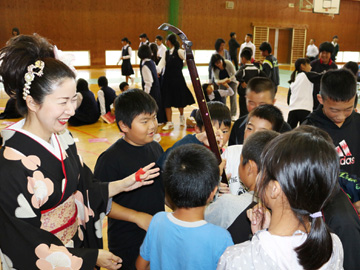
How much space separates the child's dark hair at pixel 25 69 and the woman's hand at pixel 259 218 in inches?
37.8

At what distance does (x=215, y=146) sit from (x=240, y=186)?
0.43 metres

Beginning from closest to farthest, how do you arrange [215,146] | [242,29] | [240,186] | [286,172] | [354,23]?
[286,172], [215,146], [240,186], [242,29], [354,23]

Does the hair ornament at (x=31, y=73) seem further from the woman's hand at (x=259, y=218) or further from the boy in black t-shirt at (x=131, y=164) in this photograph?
the woman's hand at (x=259, y=218)

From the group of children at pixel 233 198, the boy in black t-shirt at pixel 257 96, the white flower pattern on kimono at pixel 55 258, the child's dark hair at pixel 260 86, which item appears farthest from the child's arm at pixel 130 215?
the child's dark hair at pixel 260 86

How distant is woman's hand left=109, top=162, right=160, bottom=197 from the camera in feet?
5.70

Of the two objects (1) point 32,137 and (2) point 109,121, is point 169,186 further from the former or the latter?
(2) point 109,121

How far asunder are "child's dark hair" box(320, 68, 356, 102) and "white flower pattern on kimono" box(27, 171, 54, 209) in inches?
73.5

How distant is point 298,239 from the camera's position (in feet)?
3.50

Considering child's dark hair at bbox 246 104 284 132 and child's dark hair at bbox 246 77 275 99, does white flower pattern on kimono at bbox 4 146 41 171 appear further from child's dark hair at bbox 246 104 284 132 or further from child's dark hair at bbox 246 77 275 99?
child's dark hair at bbox 246 77 275 99

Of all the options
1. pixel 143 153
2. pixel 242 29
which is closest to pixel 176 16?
pixel 242 29

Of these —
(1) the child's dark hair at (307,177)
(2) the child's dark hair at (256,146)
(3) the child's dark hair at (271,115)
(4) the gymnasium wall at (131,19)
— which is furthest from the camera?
(4) the gymnasium wall at (131,19)

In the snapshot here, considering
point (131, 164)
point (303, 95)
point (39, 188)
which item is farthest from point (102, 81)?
point (39, 188)

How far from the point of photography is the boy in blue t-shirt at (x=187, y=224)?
51.0 inches

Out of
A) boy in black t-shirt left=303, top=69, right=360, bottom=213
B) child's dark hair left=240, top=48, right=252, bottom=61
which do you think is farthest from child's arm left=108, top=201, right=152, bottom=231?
child's dark hair left=240, top=48, right=252, bottom=61
